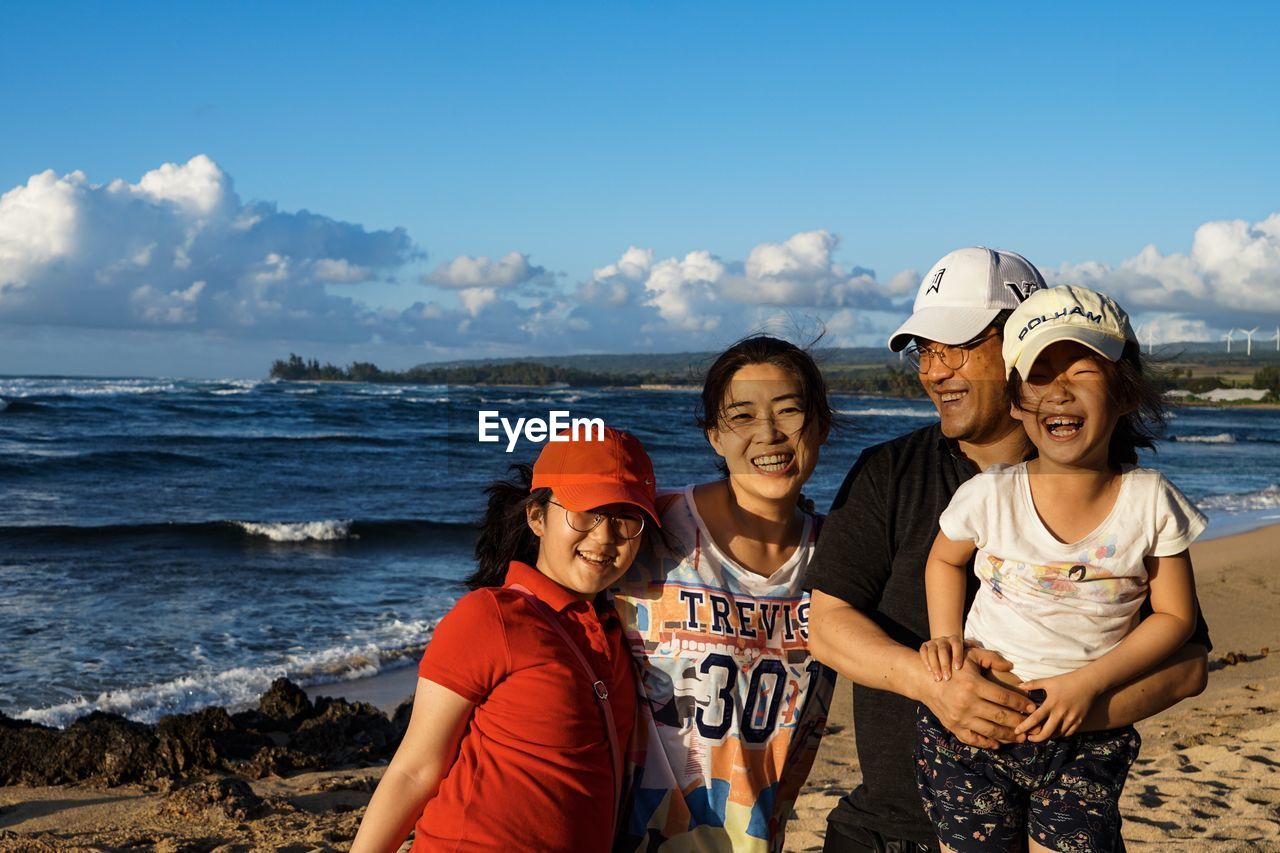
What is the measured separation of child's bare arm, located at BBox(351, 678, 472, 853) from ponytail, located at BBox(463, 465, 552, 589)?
0.45 m

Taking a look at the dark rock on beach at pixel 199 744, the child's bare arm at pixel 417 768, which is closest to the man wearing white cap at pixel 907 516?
the child's bare arm at pixel 417 768

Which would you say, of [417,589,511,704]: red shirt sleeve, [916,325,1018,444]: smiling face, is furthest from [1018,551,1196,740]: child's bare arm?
[417,589,511,704]: red shirt sleeve

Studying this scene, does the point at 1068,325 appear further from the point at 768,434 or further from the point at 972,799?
the point at 972,799

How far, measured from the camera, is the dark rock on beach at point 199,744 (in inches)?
226

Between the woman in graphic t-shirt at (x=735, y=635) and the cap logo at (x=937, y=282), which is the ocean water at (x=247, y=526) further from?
the cap logo at (x=937, y=282)

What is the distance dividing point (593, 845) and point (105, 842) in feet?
11.2

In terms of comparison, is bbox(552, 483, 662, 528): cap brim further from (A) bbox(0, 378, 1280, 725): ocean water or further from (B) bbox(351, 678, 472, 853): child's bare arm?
(A) bbox(0, 378, 1280, 725): ocean water

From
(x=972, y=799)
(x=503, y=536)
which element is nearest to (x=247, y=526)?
(x=503, y=536)

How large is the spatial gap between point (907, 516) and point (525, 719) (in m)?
0.94

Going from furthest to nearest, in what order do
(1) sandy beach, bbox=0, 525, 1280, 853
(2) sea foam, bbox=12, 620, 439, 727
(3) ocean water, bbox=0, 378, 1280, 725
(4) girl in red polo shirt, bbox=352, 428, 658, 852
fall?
(3) ocean water, bbox=0, 378, 1280, 725 → (2) sea foam, bbox=12, 620, 439, 727 → (1) sandy beach, bbox=0, 525, 1280, 853 → (4) girl in red polo shirt, bbox=352, 428, 658, 852

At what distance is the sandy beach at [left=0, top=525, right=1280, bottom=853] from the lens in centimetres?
477

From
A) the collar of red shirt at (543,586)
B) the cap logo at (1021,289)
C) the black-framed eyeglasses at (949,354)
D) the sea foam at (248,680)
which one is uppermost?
the cap logo at (1021,289)

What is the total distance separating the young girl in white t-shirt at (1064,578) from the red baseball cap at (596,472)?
0.72m

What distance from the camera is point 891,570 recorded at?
2371 mm
